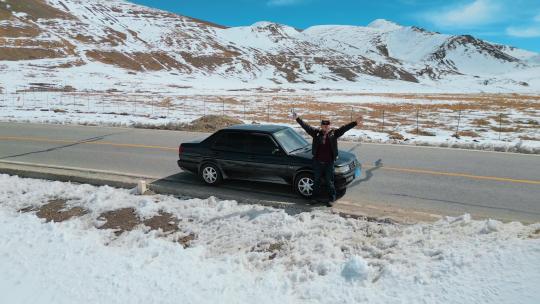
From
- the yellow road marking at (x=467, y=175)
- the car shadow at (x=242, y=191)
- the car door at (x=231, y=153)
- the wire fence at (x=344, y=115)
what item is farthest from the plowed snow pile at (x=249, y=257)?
the wire fence at (x=344, y=115)

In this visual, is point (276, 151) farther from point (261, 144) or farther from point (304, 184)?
point (304, 184)

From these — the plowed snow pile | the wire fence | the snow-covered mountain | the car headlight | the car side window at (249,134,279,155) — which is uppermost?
the snow-covered mountain

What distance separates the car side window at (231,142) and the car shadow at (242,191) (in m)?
0.80

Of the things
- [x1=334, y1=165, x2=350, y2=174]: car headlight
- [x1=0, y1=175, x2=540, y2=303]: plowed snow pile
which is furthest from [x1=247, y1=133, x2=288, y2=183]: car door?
[x1=0, y1=175, x2=540, y2=303]: plowed snow pile

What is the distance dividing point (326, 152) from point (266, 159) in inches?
61.7

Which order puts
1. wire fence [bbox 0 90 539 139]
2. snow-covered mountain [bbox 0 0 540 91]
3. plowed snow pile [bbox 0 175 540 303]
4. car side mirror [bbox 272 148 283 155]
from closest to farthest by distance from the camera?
plowed snow pile [bbox 0 175 540 303] < car side mirror [bbox 272 148 283 155] < wire fence [bbox 0 90 539 139] < snow-covered mountain [bbox 0 0 540 91]

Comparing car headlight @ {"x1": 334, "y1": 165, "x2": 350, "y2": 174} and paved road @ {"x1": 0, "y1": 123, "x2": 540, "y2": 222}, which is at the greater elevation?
car headlight @ {"x1": 334, "y1": 165, "x2": 350, "y2": 174}

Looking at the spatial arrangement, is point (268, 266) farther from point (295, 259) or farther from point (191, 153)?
point (191, 153)

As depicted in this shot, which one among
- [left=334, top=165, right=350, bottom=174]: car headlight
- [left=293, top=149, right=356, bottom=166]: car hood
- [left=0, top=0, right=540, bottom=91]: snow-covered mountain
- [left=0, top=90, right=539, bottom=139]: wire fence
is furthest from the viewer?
[left=0, top=0, right=540, bottom=91]: snow-covered mountain

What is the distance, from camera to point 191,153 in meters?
9.91

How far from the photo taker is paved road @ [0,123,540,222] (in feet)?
28.1

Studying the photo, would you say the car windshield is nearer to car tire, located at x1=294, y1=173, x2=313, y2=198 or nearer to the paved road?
car tire, located at x1=294, y1=173, x2=313, y2=198

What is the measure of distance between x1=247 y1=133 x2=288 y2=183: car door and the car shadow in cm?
35

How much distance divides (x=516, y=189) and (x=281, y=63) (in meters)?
186
